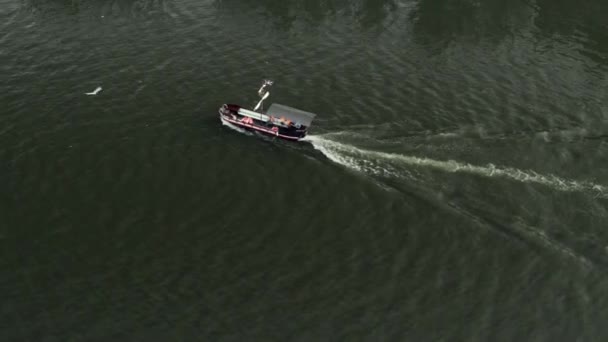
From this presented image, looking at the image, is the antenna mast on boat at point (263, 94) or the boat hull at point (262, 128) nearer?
the boat hull at point (262, 128)

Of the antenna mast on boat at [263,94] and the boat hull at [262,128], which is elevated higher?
the antenna mast on boat at [263,94]

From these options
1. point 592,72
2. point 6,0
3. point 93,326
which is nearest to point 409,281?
point 93,326

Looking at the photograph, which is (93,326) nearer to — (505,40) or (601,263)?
(601,263)

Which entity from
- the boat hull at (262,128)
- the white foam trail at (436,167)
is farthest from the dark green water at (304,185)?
the boat hull at (262,128)

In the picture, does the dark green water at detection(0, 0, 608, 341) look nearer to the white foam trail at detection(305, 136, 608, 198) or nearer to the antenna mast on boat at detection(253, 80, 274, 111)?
the white foam trail at detection(305, 136, 608, 198)

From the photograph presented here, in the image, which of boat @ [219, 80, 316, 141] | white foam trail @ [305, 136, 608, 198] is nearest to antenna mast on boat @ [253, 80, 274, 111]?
boat @ [219, 80, 316, 141]

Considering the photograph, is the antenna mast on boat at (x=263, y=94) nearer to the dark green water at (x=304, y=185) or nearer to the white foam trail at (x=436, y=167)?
the dark green water at (x=304, y=185)
